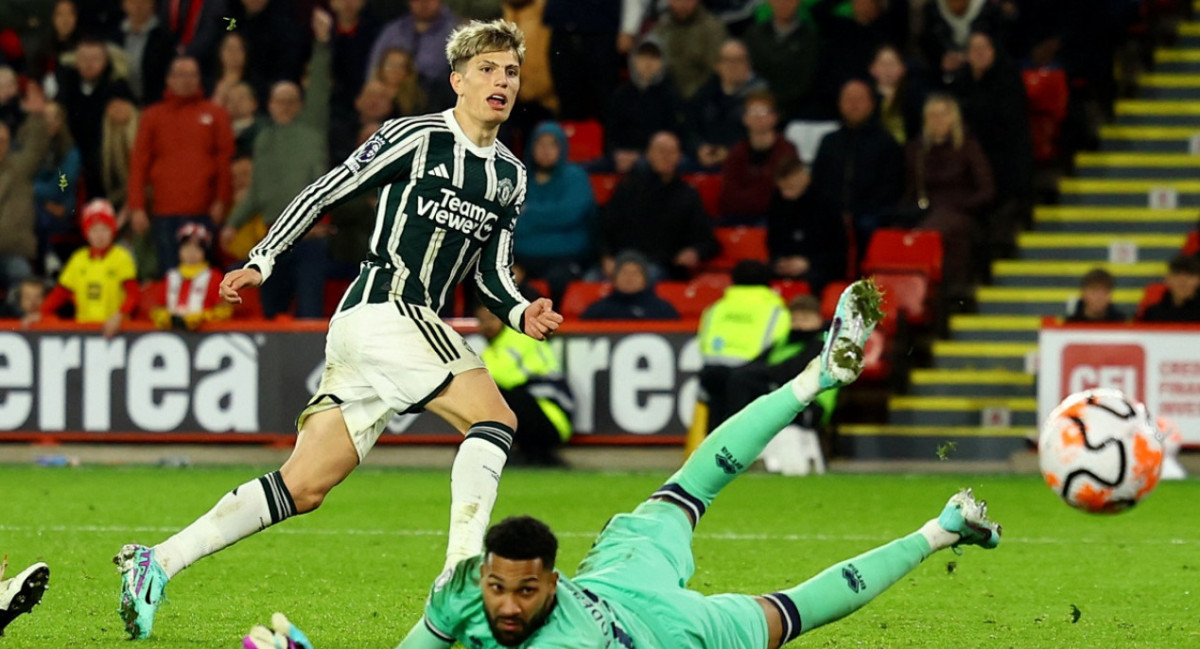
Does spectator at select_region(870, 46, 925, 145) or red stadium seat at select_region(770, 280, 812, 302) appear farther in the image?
spectator at select_region(870, 46, 925, 145)

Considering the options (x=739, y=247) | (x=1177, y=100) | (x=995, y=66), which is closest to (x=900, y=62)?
(x=995, y=66)

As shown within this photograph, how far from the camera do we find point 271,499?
21.7 feet

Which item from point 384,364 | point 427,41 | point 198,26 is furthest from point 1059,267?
point 384,364

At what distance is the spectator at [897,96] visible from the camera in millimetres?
15242

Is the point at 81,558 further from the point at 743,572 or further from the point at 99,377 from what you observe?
the point at 99,377

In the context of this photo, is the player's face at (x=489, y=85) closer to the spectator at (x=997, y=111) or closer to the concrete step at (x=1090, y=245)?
the spectator at (x=997, y=111)

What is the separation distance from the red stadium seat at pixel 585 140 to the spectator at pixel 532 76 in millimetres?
392

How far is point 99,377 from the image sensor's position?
1456 centimetres

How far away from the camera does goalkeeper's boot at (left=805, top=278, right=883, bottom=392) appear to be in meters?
6.12

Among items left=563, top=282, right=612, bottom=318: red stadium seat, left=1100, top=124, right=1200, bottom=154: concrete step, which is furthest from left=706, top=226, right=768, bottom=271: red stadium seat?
left=1100, top=124, right=1200, bottom=154: concrete step

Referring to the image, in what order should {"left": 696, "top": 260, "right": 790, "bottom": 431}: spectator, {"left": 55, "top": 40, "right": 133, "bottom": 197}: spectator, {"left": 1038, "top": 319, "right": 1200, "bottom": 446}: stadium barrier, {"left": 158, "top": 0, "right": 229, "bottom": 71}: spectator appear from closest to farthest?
{"left": 1038, "top": 319, "right": 1200, "bottom": 446}: stadium barrier → {"left": 696, "top": 260, "right": 790, "bottom": 431}: spectator → {"left": 55, "top": 40, "right": 133, "bottom": 197}: spectator → {"left": 158, "top": 0, "right": 229, "bottom": 71}: spectator

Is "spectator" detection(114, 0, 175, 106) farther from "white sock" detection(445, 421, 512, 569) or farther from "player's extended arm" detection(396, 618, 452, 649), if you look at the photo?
"player's extended arm" detection(396, 618, 452, 649)

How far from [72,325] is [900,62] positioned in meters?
6.26

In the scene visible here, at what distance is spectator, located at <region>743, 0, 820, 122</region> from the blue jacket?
1845mm
